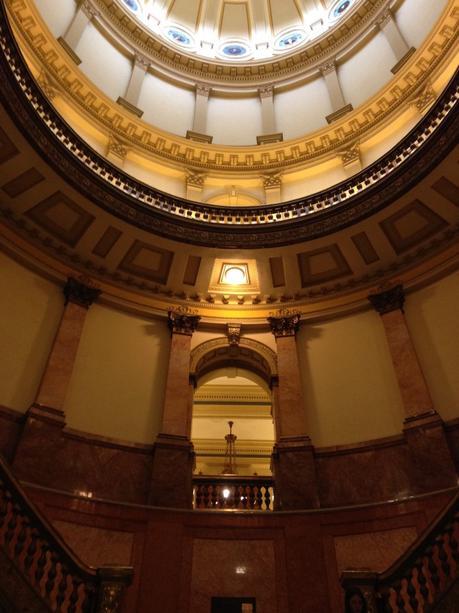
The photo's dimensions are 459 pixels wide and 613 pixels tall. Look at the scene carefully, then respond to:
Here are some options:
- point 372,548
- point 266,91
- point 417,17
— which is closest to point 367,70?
point 417,17

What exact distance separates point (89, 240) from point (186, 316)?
3.12m

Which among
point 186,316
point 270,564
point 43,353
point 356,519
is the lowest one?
point 270,564

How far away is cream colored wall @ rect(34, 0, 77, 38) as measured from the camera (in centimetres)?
1479

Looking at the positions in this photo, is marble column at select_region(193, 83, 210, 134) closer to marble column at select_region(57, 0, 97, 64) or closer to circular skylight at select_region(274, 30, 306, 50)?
marble column at select_region(57, 0, 97, 64)

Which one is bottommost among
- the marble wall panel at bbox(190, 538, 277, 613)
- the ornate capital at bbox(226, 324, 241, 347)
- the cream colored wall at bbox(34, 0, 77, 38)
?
the marble wall panel at bbox(190, 538, 277, 613)

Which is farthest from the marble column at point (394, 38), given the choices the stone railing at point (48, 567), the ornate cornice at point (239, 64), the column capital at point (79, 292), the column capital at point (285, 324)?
the stone railing at point (48, 567)

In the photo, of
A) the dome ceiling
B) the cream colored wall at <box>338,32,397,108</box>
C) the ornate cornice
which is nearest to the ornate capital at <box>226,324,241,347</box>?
the cream colored wall at <box>338,32,397,108</box>

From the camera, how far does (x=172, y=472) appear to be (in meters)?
9.28

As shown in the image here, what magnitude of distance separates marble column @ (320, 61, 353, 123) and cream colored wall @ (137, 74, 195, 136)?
5502 millimetres

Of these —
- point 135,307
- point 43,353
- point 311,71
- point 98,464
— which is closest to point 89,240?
point 135,307

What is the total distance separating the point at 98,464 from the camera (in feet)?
29.8

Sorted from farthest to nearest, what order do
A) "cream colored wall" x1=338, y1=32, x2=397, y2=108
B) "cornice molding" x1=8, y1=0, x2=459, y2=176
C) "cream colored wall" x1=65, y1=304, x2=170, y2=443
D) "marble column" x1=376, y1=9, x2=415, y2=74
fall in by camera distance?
"cream colored wall" x1=338, y1=32, x2=397, y2=108 < "marble column" x1=376, y1=9, x2=415, y2=74 < "cornice molding" x1=8, y1=0, x2=459, y2=176 < "cream colored wall" x1=65, y1=304, x2=170, y2=443

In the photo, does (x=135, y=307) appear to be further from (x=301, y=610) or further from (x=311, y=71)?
(x=311, y=71)

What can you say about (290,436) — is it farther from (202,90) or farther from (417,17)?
(202,90)
